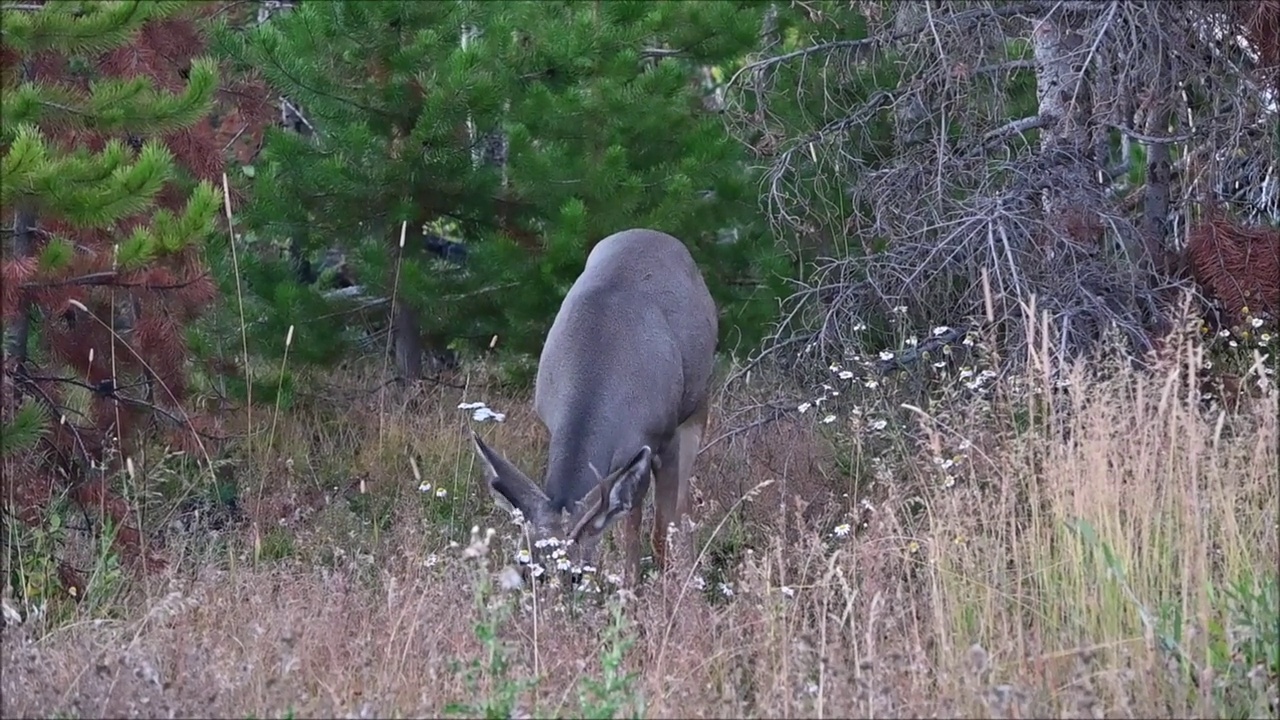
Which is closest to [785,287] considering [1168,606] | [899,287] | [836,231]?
[836,231]

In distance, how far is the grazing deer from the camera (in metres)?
6.64

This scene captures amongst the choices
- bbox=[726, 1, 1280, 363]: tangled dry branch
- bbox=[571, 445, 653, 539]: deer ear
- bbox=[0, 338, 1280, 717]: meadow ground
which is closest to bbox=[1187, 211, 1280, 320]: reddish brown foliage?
bbox=[726, 1, 1280, 363]: tangled dry branch

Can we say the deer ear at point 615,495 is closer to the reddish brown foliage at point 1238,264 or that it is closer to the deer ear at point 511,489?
the deer ear at point 511,489

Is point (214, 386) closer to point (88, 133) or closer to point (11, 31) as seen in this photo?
point (88, 133)

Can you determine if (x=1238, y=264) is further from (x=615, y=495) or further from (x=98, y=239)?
(x=98, y=239)

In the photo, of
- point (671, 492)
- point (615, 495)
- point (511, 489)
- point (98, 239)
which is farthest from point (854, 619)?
point (98, 239)

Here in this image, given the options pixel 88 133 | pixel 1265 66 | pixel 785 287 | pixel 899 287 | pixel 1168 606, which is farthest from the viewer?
pixel 785 287

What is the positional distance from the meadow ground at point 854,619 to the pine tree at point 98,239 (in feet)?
1.67

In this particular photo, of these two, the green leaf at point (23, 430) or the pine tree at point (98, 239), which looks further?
the green leaf at point (23, 430)

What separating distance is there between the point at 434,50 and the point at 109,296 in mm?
3349

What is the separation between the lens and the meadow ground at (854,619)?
192 inches

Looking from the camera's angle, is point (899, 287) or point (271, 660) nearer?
point (271, 660)

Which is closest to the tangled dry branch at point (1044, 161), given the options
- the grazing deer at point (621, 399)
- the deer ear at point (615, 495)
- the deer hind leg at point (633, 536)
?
the grazing deer at point (621, 399)

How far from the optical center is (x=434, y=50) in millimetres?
9852
